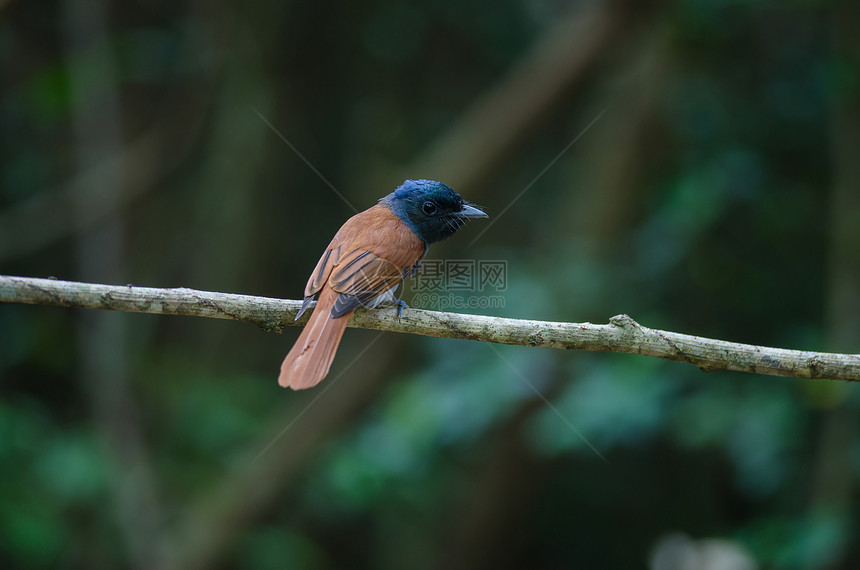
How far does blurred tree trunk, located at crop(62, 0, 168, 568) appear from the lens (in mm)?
4926

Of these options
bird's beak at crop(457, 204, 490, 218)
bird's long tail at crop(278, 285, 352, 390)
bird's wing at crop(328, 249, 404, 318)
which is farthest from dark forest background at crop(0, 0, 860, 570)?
bird's long tail at crop(278, 285, 352, 390)

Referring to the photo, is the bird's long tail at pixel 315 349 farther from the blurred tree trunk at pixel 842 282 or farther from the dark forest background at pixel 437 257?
the blurred tree trunk at pixel 842 282

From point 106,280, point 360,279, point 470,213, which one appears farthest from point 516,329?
point 106,280

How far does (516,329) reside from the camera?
238cm

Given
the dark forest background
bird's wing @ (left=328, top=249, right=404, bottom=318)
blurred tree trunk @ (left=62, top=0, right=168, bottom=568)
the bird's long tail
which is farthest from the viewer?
blurred tree trunk @ (left=62, top=0, right=168, bottom=568)

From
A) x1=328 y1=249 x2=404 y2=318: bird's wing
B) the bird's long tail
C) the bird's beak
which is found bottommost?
the bird's long tail

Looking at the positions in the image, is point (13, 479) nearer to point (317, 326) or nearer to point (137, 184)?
point (137, 184)

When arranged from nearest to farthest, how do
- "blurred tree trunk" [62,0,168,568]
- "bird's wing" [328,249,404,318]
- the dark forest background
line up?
"bird's wing" [328,249,404,318]
the dark forest background
"blurred tree trunk" [62,0,168,568]

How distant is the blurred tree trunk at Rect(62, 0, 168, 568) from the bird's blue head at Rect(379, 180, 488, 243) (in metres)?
2.92

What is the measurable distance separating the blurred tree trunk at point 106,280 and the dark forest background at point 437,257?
1.0 inches

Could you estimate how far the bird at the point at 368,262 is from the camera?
8.65 feet

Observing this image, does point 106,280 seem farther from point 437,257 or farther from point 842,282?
point 842,282

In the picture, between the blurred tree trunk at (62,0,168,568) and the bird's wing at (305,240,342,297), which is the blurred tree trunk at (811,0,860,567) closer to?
the bird's wing at (305,240,342,297)

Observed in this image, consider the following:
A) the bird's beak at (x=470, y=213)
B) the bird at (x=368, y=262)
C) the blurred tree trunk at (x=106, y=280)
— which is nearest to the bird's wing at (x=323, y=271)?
the bird at (x=368, y=262)
